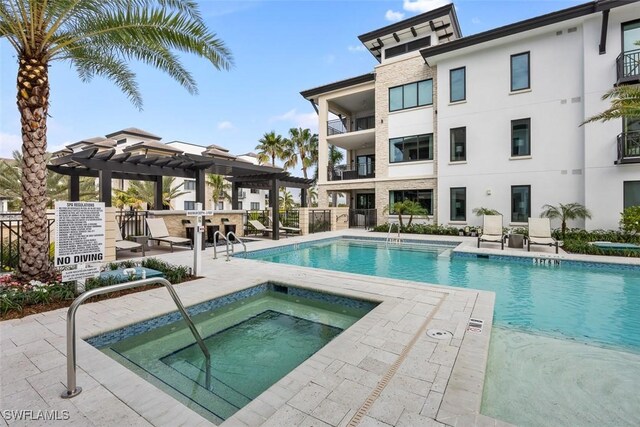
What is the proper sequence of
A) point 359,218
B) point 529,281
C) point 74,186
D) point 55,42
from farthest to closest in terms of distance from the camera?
point 359,218 < point 74,186 < point 529,281 < point 55,42

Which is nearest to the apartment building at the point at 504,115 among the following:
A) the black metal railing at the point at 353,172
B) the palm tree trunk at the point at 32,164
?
the black metal railing at the point at 353,172

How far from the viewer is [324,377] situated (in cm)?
299

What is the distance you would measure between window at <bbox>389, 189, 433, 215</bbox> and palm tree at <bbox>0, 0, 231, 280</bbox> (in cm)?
1456

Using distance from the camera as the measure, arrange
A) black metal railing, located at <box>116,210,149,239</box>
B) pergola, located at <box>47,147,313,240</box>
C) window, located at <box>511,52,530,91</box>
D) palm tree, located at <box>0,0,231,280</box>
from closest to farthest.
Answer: palm tree, located at <box>0,0,231,280</box> → pergola, located at <box>47,147,313,240</box> → black metal railing, located at <box>116,210,149,239</box> → window, located at <box>511,52,530,91</box>

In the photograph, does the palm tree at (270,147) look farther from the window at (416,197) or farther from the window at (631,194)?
the window at (631,194)

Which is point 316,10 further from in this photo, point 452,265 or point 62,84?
point 452,265

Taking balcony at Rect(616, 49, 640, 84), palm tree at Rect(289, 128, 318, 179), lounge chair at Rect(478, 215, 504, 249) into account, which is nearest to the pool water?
lounge chair at Rect(478, 215, 504, 249)

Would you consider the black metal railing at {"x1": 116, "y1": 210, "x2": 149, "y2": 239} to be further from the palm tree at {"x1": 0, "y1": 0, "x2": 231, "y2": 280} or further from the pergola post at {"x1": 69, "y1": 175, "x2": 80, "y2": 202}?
the palm tree at {"x1": 0, "y1": 0, "x2": 231, "y2": 280}

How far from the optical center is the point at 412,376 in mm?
3006

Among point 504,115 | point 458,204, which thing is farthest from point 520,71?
point 458,204

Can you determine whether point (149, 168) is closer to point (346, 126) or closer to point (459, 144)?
point (459, 144)

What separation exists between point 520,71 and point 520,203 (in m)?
6.69

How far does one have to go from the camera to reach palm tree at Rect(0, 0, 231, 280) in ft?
18.1

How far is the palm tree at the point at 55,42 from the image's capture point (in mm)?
5516
